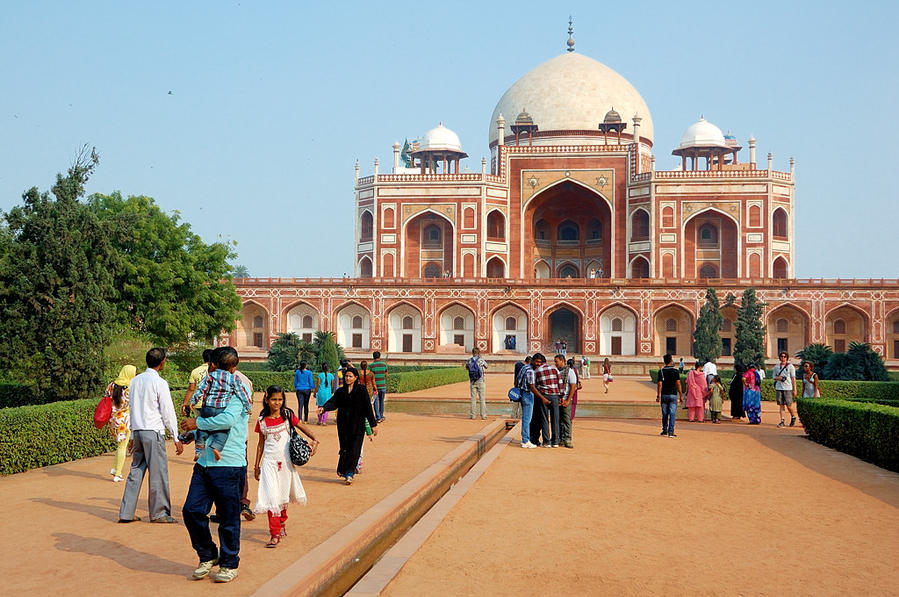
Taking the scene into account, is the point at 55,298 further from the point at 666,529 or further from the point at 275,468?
the point at 666,529

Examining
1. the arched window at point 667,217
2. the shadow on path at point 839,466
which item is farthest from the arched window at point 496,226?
the shadow on path at point 839,466

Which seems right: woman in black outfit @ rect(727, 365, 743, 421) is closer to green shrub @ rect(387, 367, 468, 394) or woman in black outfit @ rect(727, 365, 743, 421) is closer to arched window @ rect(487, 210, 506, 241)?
green shrub @ rect(387, 367, 468, 394)

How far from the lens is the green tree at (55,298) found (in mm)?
11070

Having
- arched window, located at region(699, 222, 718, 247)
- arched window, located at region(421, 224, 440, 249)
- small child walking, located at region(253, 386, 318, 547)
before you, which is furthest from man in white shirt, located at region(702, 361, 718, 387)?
arched window, located at region(421, 224, 440, 249)

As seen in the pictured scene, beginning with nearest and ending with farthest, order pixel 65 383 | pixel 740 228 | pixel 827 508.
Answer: pixel 827 508 < pixel 65 383 < pixel 740 228

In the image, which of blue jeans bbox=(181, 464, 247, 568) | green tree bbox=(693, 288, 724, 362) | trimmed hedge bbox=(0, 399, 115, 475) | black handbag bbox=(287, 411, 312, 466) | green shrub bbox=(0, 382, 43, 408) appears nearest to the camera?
blue jeans bbox=(181, 464, 247, 568)

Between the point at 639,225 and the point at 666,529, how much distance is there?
1659 inches

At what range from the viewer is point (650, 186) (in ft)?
153

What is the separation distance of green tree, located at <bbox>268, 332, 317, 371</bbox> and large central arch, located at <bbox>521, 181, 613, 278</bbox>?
24256 millimetres

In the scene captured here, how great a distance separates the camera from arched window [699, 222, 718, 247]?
47.3 m

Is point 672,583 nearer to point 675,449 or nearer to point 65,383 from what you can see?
point 675,449

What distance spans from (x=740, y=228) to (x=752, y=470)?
126ft

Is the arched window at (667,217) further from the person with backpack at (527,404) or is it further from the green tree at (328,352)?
the person with backpack at (527,404)

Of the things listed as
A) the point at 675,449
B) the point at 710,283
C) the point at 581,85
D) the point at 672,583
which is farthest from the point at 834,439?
the point at 581,85
